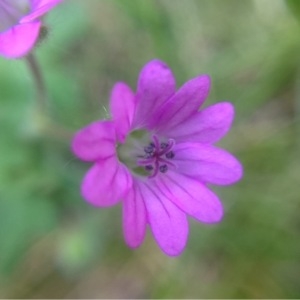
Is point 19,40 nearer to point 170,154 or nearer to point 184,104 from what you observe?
point 184,104

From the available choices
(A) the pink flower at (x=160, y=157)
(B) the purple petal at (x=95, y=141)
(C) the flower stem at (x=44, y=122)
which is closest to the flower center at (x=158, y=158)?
(A) the pink flower at (x=160, y=157)

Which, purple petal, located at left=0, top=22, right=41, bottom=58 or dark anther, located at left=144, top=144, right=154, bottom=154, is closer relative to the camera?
purple petal, located at left=0, top=22, right=41, bottom=58

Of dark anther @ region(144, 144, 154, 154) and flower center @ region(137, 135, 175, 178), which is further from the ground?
dark anther @ region(144, 144, 154, 154)

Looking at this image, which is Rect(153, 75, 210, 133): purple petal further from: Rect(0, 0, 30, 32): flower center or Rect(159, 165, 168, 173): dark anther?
Rect(0, 0, 30, 32): flower center

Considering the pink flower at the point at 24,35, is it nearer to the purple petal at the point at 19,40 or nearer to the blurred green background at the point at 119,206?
the purple petal at the point at 19,40

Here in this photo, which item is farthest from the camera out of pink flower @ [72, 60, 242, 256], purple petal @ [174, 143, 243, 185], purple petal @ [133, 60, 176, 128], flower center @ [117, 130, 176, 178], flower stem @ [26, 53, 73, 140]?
flower stem @ [26, 53, 73, 140]

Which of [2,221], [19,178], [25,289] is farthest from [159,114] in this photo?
[25,289]

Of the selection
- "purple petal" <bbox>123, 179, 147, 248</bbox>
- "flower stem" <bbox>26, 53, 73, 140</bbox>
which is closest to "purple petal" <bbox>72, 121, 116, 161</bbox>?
"purple petal" <bbox>123, 179, 147, 248</bbox>
